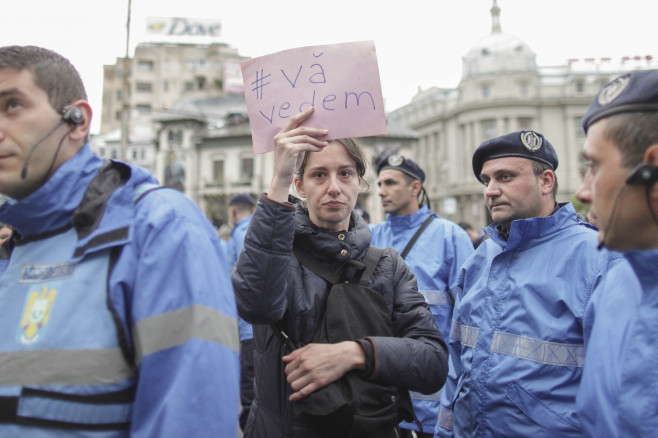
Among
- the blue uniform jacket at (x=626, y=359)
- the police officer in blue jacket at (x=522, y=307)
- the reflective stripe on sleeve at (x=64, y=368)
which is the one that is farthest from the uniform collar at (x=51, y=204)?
the police officer in blue jacket at (x=522, y=307)

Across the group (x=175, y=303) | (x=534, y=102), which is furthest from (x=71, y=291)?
(x=534, y=102)

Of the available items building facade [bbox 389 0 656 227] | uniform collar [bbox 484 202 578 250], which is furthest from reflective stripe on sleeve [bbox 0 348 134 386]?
building facade [bbox 389 0 656 227]

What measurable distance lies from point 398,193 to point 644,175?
3.51 m

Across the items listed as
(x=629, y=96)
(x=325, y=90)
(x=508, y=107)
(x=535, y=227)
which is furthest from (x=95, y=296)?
(x=508, y=107)

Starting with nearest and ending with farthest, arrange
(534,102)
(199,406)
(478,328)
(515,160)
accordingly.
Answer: (199,406) < (478,328) < (515,160) < (534,102)

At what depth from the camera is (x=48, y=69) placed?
1.60m

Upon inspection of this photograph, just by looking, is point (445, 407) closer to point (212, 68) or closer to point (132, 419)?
point (132, 419)

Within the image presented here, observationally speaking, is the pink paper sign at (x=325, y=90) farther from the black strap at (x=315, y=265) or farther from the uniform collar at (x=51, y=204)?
the uniform collar at (x=51, y=204)

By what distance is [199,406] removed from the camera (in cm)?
132

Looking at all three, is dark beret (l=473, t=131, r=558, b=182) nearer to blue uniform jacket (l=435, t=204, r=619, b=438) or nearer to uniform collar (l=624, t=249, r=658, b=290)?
blue uniform jacket (l=435, t=204, r=619, b=438)

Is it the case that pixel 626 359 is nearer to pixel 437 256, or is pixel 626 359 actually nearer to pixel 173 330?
pixel 173 330

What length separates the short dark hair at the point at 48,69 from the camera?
5.12 ft

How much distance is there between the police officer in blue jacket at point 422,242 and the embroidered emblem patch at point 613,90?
247cm

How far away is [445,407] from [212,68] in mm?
64319
